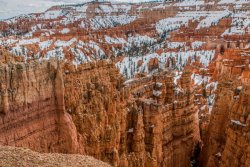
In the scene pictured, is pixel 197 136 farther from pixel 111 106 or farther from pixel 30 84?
pixel 30 84

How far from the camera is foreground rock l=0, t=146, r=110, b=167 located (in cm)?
760

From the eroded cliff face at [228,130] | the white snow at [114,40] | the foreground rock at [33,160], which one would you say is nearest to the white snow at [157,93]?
the eroded cliff face at [228,130]

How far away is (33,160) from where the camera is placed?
791cm

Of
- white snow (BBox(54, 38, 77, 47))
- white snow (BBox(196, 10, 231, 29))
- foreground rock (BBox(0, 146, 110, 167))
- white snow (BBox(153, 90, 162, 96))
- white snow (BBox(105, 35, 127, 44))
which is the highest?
foreground rock (BBox(0, 146, 110, 167))

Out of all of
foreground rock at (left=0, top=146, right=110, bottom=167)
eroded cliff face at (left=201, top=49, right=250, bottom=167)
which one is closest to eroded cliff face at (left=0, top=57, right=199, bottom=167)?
eroded cliff face at (left=201, top=49, right=250, bottom=167)

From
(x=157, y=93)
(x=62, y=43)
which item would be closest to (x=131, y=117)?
(x=157, y=93)

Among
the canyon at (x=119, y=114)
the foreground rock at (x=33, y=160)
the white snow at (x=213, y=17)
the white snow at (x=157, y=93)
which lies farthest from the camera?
the white snow at (x=213, y=17)

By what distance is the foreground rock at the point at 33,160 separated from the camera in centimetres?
760

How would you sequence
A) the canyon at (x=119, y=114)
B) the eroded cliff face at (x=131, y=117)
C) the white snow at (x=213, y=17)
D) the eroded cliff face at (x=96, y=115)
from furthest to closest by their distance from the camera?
the white snow at (x=213, y=17) < the eroded cliff face at (x=131, y=117) < the canyon at (x=119, y=114) < the eroded cliff face at (x=96, y=115)

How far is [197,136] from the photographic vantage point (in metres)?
22.4

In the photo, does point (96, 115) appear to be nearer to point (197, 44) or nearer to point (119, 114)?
point (119, 114)

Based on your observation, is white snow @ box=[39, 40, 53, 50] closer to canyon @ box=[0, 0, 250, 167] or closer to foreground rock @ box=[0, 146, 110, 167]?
canyon @ box=[0, 0, 250, 167]

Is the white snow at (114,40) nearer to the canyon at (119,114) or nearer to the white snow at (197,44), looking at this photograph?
the white snow at (197,44)

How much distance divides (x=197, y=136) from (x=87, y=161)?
14706 mm
